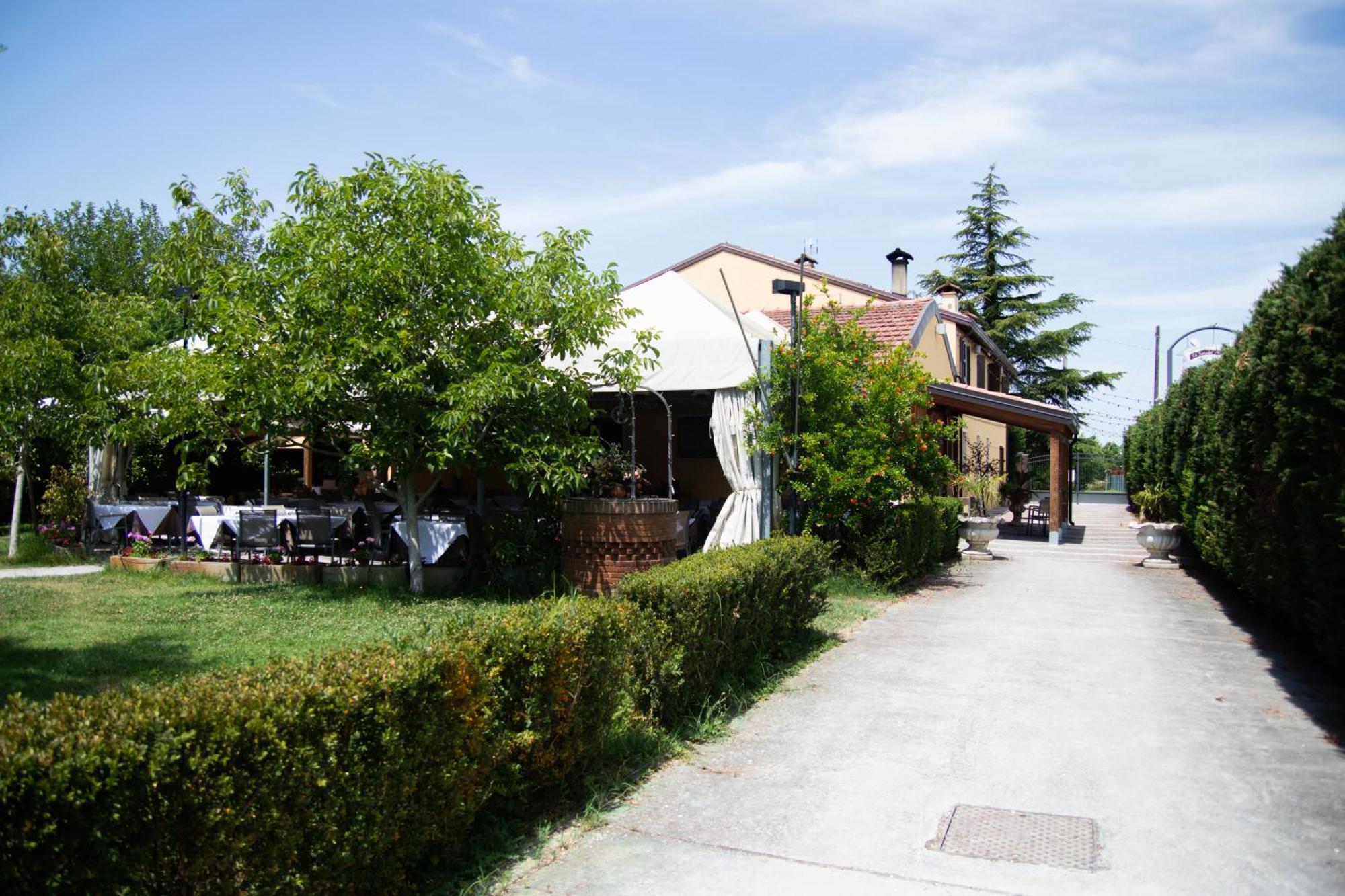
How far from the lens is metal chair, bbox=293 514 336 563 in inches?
460

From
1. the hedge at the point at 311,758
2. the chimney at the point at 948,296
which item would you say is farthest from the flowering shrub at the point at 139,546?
the chimney at the point at 948,296

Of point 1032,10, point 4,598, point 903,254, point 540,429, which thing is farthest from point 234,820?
point 903,254

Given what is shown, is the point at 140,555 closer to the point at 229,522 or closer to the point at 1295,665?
the point at 229,522

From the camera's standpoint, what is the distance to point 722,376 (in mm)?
11359

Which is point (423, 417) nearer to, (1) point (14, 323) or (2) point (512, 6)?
(2) point (512, 6)

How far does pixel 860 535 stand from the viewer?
11.9m

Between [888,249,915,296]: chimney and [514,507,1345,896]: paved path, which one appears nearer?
[514,507,1345,896]: paved path

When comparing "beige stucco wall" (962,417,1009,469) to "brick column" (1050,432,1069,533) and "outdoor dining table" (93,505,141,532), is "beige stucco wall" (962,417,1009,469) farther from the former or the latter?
"outdoor dining table" (93,505,141,532)

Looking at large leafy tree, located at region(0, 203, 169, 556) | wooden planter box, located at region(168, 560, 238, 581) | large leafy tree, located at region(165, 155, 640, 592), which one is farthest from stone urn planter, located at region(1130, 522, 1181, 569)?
large leafy tree, located at region(0, 203, 169, 556)

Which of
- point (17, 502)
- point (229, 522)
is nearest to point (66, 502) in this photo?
point (17, 502)

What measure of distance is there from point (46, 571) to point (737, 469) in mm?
9489

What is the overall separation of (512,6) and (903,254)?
21.7 meters

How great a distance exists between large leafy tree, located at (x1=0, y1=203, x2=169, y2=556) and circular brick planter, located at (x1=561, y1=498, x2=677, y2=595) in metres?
5.23

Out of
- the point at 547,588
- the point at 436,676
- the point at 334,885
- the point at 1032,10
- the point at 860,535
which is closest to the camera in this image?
the point at 334,885
